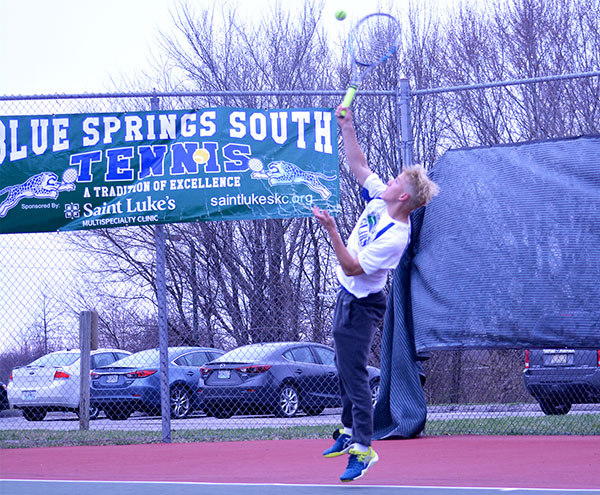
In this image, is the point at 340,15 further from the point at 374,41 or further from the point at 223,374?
the point at 223,374

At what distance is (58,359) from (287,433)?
27.8 feet

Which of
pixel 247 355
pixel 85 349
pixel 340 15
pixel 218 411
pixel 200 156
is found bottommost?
pixel 218 411

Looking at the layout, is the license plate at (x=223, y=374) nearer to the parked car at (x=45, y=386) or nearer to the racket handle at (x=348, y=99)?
the parked car at (x=45, y=386)

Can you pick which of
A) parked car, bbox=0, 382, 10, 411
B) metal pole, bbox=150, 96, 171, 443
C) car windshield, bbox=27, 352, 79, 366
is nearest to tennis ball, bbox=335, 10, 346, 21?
metal pole, bbox=150, 96, 171, 443

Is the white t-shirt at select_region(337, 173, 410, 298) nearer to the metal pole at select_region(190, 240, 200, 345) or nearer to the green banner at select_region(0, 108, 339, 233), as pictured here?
the green banner at select_region(0, 108, 339, 233)

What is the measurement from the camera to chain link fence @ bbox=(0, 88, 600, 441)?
9977 mm

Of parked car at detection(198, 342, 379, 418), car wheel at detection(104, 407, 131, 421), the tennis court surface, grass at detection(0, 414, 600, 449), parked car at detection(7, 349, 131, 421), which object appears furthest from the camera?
parked car at detection(7, 349, 131, 421)

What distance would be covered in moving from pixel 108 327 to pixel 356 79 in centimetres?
1599

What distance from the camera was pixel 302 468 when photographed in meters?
6.66

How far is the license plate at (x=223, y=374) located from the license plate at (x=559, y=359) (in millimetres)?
4670

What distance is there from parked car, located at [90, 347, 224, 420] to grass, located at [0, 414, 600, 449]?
17.6ft

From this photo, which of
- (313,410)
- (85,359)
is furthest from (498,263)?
(85,359)

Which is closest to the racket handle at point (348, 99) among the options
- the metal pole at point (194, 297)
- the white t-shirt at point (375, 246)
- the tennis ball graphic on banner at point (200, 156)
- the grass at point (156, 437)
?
the white t-shirt at point (375, 246)

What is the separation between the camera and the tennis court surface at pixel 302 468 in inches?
216
